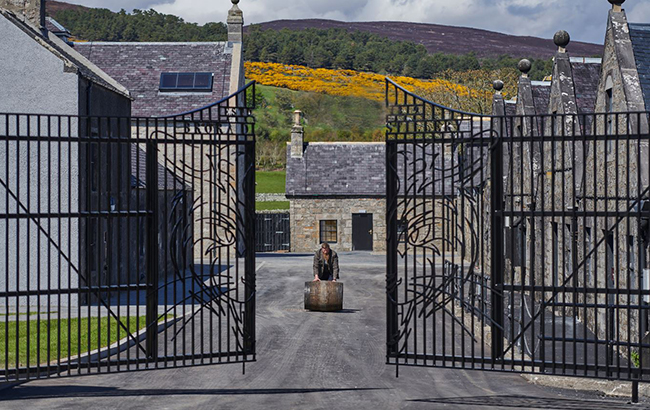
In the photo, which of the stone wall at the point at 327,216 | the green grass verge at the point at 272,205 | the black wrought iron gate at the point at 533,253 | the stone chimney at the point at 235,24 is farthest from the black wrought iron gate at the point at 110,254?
the green grass verge at the point at 272,205

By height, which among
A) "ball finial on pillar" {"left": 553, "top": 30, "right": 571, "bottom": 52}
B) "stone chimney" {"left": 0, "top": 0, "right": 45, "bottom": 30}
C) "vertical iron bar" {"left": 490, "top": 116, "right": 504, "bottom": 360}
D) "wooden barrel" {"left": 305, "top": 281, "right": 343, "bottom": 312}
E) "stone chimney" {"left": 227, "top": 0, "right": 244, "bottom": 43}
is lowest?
"wooden barrel" {"left": 305, "top": 281, "right": 343, "bottom": 312}

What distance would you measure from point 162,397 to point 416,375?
3.88 meters

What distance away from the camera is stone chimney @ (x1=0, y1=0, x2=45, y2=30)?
23.6 metres

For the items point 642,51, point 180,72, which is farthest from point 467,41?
point 642,51

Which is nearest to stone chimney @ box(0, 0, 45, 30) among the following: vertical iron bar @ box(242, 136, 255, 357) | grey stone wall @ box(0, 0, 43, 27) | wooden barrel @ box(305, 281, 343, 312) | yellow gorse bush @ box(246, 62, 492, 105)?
grey stone wall @ box(0, 0, 43, 27)

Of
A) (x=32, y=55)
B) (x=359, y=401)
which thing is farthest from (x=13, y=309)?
(x=359, y=401)

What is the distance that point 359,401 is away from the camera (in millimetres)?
10383

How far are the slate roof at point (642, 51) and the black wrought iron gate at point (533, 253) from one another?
72cm

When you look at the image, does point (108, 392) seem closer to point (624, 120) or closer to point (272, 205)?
point (624, 120)

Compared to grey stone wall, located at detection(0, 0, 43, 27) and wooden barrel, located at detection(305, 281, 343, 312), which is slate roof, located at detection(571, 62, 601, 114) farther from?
grey stone wall, located at detection(0, 0, 43, 27)

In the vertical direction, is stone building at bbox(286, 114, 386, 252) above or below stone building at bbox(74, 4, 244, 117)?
below

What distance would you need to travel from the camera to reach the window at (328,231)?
45.9 meters

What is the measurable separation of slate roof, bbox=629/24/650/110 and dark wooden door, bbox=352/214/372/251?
3110 centimetres

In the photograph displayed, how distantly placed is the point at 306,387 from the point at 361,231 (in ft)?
114
